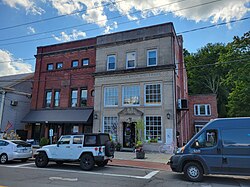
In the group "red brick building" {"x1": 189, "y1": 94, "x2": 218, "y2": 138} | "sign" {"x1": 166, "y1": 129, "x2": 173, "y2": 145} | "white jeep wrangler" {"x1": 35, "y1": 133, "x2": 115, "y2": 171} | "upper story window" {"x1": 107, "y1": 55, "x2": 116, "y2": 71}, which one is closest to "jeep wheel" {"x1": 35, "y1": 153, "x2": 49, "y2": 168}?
"white jeep wrangler" {"x1": 35, "y1": 133, "x2": 115, "y2": 171}

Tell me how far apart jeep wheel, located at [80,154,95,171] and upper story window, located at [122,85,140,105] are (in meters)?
8.95

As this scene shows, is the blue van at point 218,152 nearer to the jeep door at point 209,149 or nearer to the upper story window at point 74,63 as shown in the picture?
the jeep door at point 209,149

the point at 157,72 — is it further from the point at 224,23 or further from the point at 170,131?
the point at 224,23

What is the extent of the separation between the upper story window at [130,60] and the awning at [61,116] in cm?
585

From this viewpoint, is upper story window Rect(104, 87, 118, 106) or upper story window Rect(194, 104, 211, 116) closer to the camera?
upper story window Rect(104, 87, 118, 106)

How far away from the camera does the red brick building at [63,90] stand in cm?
2033

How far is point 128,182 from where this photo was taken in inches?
303

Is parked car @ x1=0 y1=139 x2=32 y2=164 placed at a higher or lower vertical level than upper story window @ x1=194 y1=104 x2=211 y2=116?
lower

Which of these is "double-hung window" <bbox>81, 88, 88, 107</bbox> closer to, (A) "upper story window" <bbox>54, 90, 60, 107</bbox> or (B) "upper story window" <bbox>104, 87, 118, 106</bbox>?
(B) "upper story window" <bbox>104, 87, 118, 106</bbox>

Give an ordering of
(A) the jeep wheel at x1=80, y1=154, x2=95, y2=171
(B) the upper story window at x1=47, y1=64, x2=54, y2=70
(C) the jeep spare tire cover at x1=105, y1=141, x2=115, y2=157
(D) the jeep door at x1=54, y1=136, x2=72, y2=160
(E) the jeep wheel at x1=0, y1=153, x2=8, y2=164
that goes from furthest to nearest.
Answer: (B) the upper story window at x1=47, y1=64, x2=54, y2=70 < (E) the jeep wheel at x1=0, y1=153, x2=8, y2=164 < (D) the jeep door at x1=54, y1=136, x2=72, y2=160 < (C) the jeep spare tire cover at x1=105, y1=141, x2=115, y2=157 < (A) the jeep wheel at x1=80, y1=154, x2=95, y2=171

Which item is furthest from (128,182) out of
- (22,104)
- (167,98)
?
(22,104)

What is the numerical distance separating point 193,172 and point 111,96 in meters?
12.5

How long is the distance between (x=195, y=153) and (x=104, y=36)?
1612 cm

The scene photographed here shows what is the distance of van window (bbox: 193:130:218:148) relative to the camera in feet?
26.6
